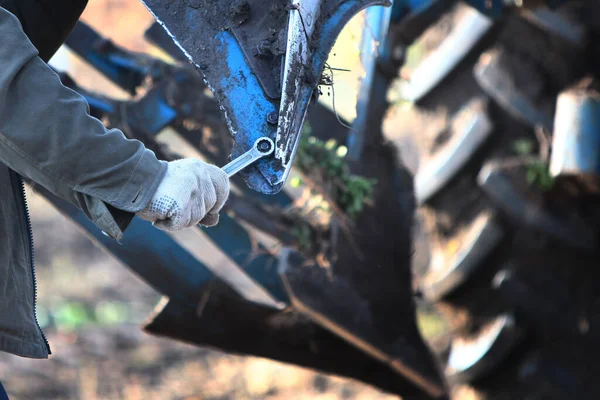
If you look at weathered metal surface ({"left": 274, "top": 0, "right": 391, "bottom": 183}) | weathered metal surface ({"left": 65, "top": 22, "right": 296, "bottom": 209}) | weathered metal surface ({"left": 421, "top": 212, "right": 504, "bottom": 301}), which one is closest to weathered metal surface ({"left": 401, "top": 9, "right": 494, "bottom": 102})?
weathered metal surface ({"left": 421, "top": 212, "right": 504, "bottom": 301})

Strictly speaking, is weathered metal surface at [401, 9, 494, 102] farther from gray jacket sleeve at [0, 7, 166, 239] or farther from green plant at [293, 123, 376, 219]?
gray jacket sleeve at [0, 7, 166, 239]

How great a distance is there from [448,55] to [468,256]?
0.61 m

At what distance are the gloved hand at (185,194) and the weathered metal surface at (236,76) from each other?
8 centimetres

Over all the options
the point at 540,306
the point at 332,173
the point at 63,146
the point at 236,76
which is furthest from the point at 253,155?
the point at 540,306

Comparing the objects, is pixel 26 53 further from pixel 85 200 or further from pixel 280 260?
pixel 280 260

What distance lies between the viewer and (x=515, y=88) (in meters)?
2.54

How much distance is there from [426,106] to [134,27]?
11.1ft

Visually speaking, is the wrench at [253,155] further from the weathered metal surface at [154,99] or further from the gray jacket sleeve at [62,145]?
the weathered metal surface at [154,99]

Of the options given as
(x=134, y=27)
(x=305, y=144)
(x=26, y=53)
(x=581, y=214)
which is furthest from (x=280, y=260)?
(x=134, y=27)

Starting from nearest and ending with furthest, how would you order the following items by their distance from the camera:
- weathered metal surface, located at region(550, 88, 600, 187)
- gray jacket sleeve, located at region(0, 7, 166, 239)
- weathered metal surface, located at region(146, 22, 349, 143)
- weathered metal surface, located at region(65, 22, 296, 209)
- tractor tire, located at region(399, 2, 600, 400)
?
gray jacket sleeve, located at region(0, 7, 166, 239), weathered metal surface, located at region(65, 22, 296, 209), weathered metal surface, located at region(550, 88, 600, 187), weathered metal surface, located at region(146, 22, 349, 143), tractor tire, located at region(399, 2, 600, 400)

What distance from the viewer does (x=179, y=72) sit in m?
2.28

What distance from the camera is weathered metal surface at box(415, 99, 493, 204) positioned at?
2598 millimetres

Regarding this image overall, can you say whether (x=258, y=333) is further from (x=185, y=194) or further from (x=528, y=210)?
(x=185, y=194)

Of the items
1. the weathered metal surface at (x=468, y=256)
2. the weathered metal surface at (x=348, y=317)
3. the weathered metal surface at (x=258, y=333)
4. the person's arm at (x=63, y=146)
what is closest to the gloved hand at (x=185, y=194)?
the person's arm at (x=63, y=146)
